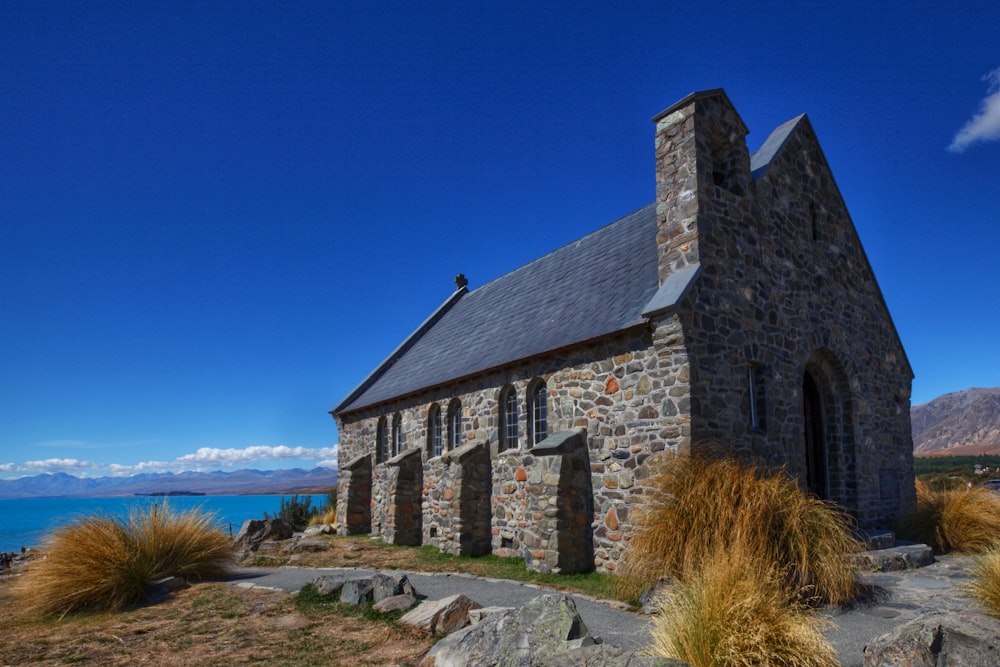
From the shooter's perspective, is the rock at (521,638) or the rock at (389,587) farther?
the rock at (389,587)

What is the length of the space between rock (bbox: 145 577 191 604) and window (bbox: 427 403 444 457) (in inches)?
289

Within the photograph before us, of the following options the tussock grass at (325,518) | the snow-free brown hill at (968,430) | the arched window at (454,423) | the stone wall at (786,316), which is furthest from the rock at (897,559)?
the snow-free brown hill at (968,430)

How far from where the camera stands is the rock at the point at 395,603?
8.76m

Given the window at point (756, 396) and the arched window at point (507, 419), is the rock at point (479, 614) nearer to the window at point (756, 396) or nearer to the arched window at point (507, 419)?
the window at point (756, 396)

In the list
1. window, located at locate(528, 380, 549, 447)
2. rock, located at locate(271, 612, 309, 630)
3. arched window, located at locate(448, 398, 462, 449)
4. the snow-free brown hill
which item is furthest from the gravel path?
the snow-free brown hill

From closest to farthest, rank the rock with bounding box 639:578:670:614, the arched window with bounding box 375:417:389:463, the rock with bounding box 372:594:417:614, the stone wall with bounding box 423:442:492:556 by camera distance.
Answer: the rock with bounding box 639:578:670:614, the rock with bounding box 372:594:417:614, the stone wall with bounding box 423:442:492:556, the arched window with bounding box 375:417:389:463

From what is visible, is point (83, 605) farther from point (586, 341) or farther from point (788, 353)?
point (788, 353)

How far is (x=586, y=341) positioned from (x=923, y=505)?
8.65 metres

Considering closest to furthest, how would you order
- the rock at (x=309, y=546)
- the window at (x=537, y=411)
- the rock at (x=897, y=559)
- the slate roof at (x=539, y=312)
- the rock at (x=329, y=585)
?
1. the rock at (x=329, y=585)
2. the rock at (x=897, y=559)
3. the slate roof at (x=539, y=312)
4. the window at (x=537, y=411)
5. the rock at (x=309, y=546)

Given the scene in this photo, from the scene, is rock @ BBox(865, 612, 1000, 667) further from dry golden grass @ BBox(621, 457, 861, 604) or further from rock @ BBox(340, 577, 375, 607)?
rock @ BBox(340, 577, 375, 607)

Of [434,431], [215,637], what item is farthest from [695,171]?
[215,637]

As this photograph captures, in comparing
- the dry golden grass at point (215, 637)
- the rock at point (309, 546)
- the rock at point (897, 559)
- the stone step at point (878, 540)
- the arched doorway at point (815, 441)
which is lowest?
the dry golden grass at point (215, 637)

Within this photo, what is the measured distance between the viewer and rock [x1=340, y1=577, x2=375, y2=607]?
9336mm

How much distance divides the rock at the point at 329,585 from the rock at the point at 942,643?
7.28 m
